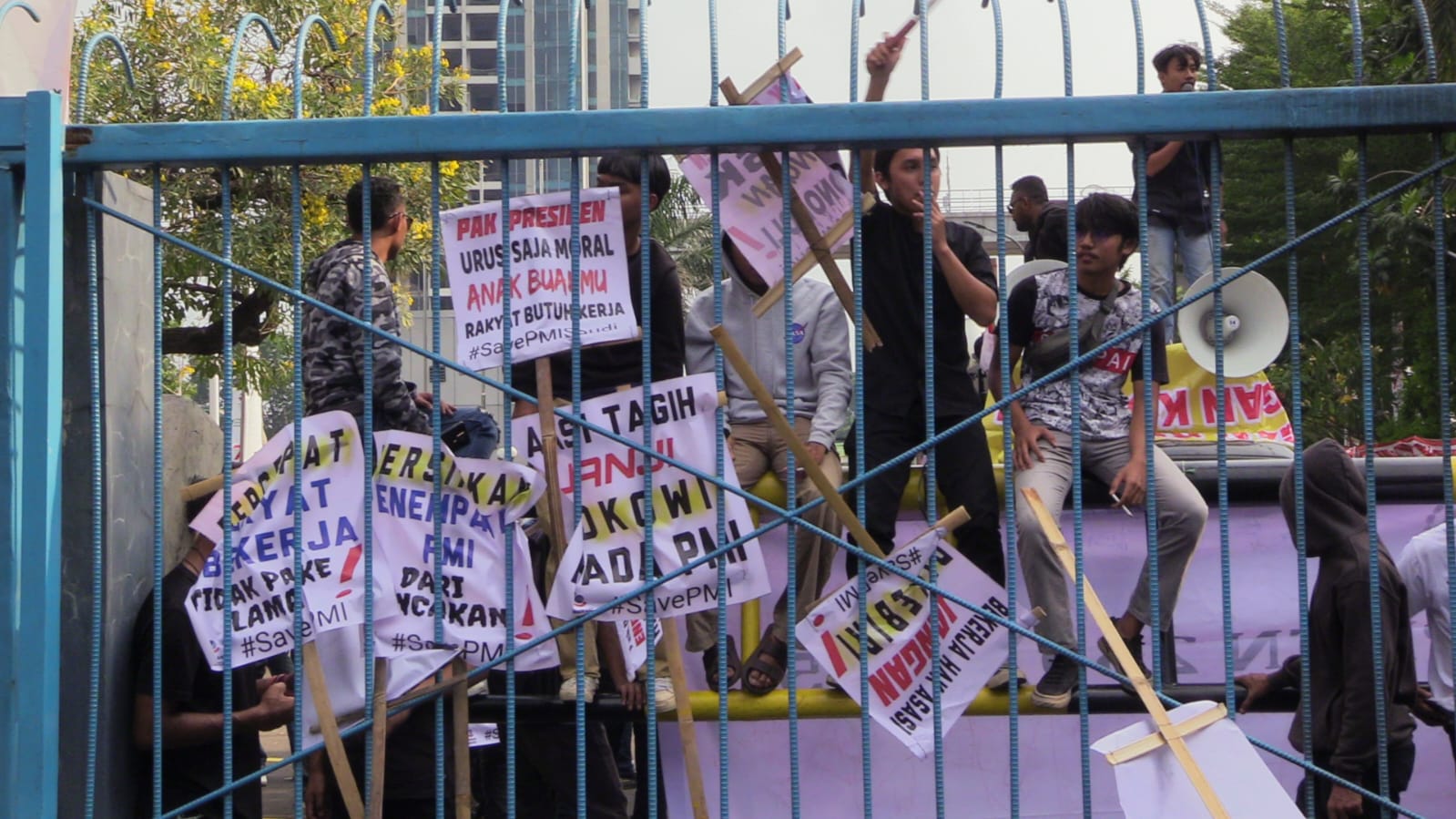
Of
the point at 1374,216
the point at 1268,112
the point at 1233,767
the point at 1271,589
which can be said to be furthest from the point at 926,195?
the point at 1374,216

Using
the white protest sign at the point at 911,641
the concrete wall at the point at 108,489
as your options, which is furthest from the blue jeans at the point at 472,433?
the white protest sign at the point at 911,641

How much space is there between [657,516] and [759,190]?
0.85 metres

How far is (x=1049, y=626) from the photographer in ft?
15.1

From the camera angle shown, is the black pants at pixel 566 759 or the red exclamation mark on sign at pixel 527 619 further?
the black pants at pixel 566 759

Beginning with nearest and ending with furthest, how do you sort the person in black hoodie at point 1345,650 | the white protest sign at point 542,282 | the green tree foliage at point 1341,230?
1. the white protest sign at point 542,282
2. the person in black hoodie at point 1345,650
3. the green tree foliage at point 1341,230

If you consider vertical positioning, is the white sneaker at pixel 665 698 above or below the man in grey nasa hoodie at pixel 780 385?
below

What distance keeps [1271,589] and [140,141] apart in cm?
384

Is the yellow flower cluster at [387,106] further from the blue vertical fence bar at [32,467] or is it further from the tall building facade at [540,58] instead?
the blue vertical fence bar at [32,467]

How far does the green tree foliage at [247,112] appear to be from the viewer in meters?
12.3

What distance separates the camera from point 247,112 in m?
13.8

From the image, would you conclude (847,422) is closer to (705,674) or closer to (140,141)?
(705,674)

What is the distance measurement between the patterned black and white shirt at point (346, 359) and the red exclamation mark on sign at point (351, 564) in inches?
44.6

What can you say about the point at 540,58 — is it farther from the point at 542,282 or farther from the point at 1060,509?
the point at 542,282

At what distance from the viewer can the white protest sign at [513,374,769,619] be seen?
364 centimetres
